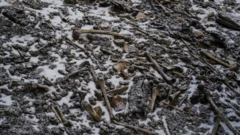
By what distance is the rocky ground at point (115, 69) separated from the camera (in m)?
2.73

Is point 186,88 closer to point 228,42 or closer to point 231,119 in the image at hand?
point 231,119

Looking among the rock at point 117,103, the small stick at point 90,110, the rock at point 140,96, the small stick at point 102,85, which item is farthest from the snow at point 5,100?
the rock at point 140,96

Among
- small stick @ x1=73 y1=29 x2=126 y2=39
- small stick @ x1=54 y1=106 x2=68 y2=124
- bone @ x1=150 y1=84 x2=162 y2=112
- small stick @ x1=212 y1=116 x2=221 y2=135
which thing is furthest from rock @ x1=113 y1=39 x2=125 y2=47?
small stick @ x1=212 y1=116 x2=221 y2=135

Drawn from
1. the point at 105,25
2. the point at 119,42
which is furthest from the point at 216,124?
the point at 105,25

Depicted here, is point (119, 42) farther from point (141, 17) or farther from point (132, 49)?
→ point (141, 17)

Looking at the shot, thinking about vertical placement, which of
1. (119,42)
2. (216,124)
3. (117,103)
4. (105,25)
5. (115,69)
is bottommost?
(216,124)

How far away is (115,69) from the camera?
135 inches

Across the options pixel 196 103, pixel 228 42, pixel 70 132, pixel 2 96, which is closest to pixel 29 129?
pixel 70 132

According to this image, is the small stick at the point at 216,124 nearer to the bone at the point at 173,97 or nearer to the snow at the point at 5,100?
the bone at the point at 173,97

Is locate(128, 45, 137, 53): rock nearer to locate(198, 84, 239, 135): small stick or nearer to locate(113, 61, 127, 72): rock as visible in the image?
locate(113, 61, 127, 72): rock

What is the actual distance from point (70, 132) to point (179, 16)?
3387 millimetres

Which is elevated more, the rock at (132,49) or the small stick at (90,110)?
the rock at (132,49)

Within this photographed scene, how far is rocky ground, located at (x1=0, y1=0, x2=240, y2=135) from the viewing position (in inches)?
108

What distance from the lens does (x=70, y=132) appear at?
2.53 metres
